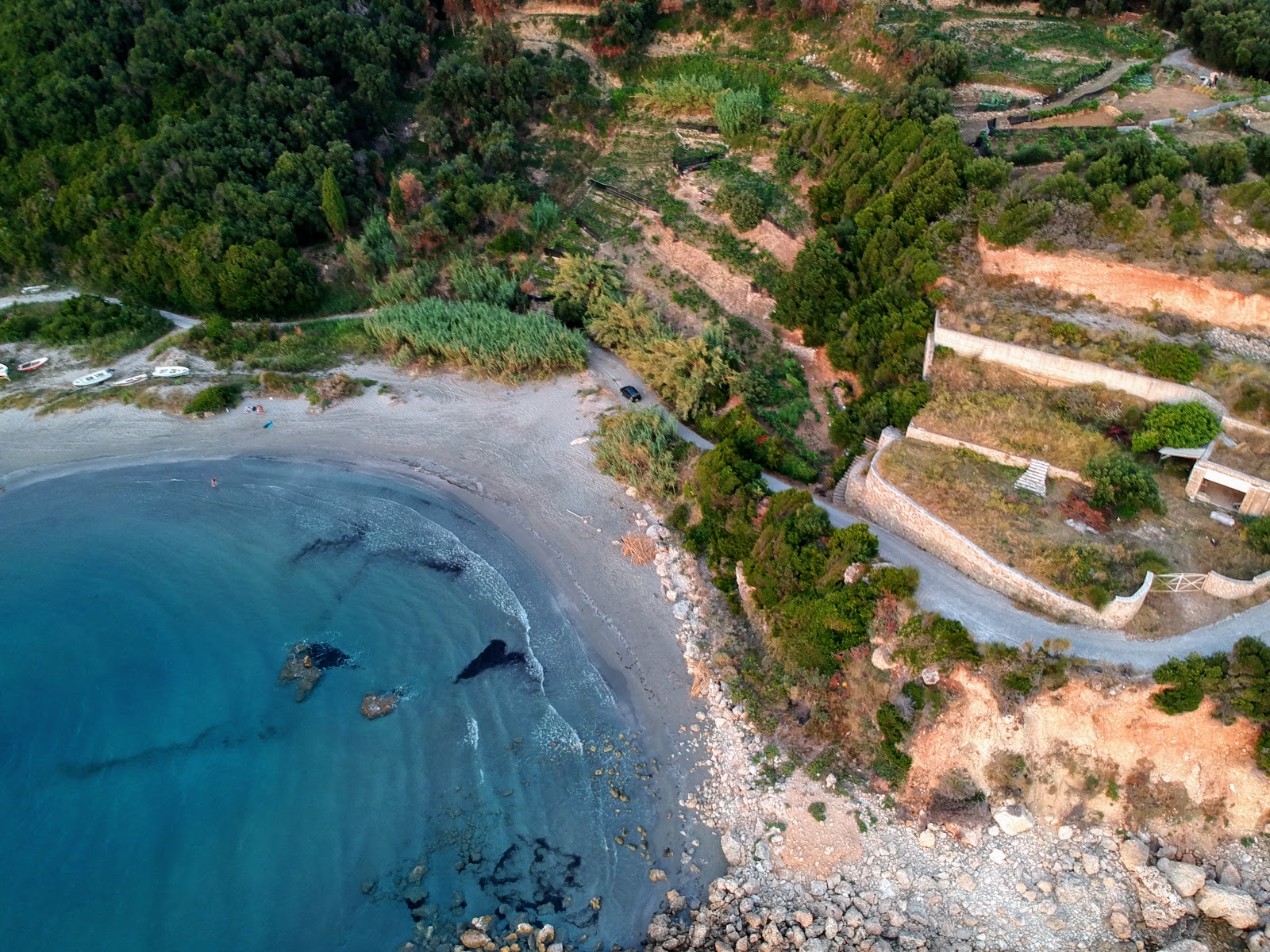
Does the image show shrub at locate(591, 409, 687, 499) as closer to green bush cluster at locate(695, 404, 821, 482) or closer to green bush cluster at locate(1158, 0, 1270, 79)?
green bush cluster at locate(695, 404, 821, 482)

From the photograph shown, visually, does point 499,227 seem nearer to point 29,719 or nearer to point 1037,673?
point 29,719

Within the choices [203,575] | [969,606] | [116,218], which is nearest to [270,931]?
[203,575]

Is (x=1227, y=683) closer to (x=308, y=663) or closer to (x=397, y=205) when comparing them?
(x=308, y=663)

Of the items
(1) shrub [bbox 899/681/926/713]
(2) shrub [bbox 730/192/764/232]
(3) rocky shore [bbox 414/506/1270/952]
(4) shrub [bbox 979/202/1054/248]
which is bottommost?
(3) rocky shore [bbox 414/506/1270/952]

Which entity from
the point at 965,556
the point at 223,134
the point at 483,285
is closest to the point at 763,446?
the point at 965,556

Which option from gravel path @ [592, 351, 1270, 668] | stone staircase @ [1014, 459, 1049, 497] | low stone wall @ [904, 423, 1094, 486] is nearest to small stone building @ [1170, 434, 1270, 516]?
low stone wall @ [904, 423, 1094, 486]

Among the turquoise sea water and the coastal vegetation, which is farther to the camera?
the coastal vegetation

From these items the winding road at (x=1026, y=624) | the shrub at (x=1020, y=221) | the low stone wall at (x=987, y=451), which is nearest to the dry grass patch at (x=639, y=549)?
the winding road at (x=1026, y=624)
